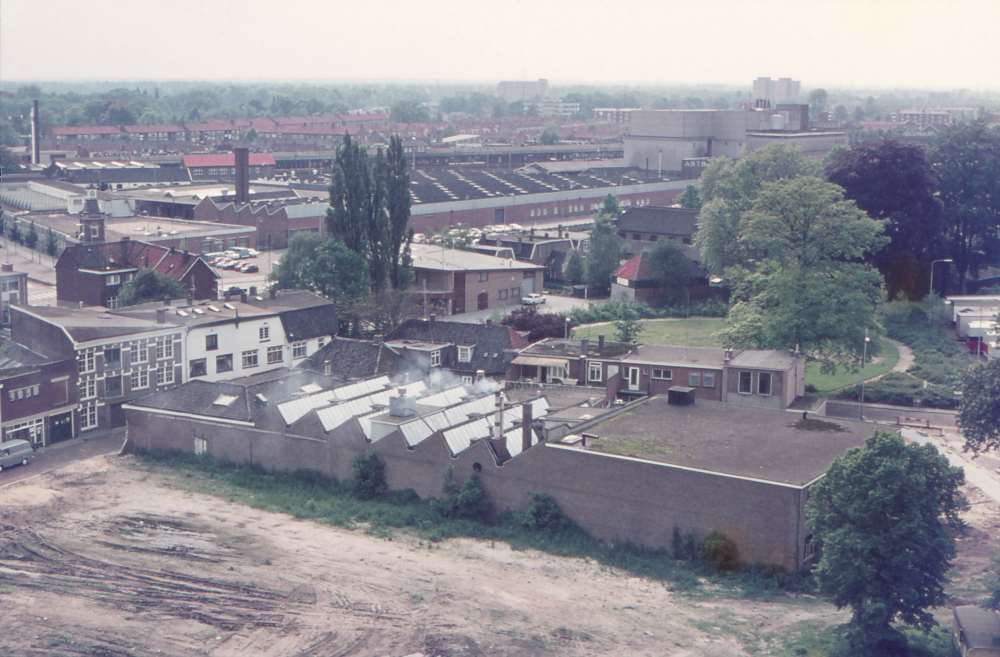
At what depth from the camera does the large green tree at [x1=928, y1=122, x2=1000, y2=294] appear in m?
63.6

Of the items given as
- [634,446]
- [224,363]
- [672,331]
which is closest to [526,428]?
[634,446]

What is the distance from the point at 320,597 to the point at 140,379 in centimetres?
1831

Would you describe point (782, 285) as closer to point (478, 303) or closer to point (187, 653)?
point (478, 303)

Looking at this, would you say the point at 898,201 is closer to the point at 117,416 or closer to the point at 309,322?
the point at 309,322

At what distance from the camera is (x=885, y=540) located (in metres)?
22.4

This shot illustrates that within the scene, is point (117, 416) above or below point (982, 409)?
below

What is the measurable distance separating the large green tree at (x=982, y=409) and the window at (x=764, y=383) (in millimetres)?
7199

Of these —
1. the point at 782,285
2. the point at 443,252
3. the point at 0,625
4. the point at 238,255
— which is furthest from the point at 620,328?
the point at 238,255

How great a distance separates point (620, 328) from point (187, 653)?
93.8 feet

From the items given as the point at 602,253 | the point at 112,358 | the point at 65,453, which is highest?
the point at 602,253

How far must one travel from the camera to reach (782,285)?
43.9m

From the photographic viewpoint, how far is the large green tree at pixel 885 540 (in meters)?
22.2

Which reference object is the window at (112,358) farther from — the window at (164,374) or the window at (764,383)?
the window at (764,383)

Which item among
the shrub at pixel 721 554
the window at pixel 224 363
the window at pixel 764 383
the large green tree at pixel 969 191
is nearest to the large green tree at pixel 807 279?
the window at pixel 764 383
